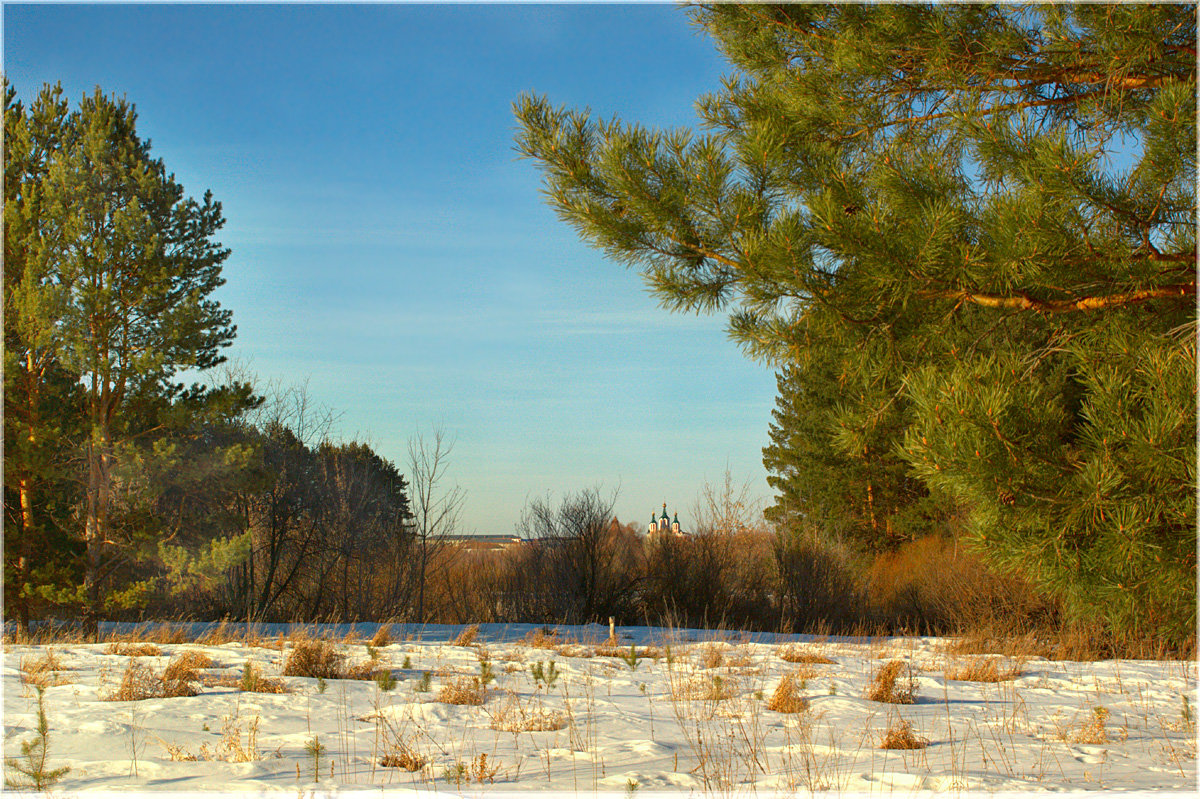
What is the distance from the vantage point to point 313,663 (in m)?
5.92

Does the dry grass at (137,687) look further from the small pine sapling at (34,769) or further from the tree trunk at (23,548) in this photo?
the tree trunk at (23,548)

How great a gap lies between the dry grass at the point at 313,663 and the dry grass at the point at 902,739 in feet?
13.0

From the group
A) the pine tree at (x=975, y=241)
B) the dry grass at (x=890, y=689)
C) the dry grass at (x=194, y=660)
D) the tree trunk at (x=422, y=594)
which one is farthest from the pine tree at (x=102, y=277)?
the dry grass at (x=890, y=689)

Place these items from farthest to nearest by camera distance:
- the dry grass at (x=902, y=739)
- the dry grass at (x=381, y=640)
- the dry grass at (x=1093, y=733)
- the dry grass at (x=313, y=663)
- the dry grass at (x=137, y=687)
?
1. the dry grass at (x=381, y=640)
2. the dry grass at (x=313, y=663)
3. the dry grass at (x=137, y=687)
4. the dry grass at (x=1093, y=733)
5. the dry grass at (x=902, y=739)

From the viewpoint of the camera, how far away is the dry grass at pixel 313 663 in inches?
231

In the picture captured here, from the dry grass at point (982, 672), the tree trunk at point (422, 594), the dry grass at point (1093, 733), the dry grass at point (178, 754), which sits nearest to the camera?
the dry grass at point (178, 754)

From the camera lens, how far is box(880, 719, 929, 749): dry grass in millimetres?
3869

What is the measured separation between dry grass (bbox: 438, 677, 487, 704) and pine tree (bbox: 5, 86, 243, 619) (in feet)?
31.2

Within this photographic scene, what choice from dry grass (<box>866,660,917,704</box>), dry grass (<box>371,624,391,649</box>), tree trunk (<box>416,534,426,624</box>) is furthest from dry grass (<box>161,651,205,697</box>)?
tree trunk (<box>416,534,426,624</box>)

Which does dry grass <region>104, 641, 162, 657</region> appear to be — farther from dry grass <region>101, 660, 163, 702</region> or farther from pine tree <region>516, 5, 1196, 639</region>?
pine tree <region>516, 5, 1196, 639</region>

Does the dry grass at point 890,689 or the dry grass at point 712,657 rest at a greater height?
the dry grass at point 890,689

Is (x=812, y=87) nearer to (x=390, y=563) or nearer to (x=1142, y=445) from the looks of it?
(x=1142, y=445)

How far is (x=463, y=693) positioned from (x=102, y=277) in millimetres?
10784

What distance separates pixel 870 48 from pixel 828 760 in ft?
16.4
